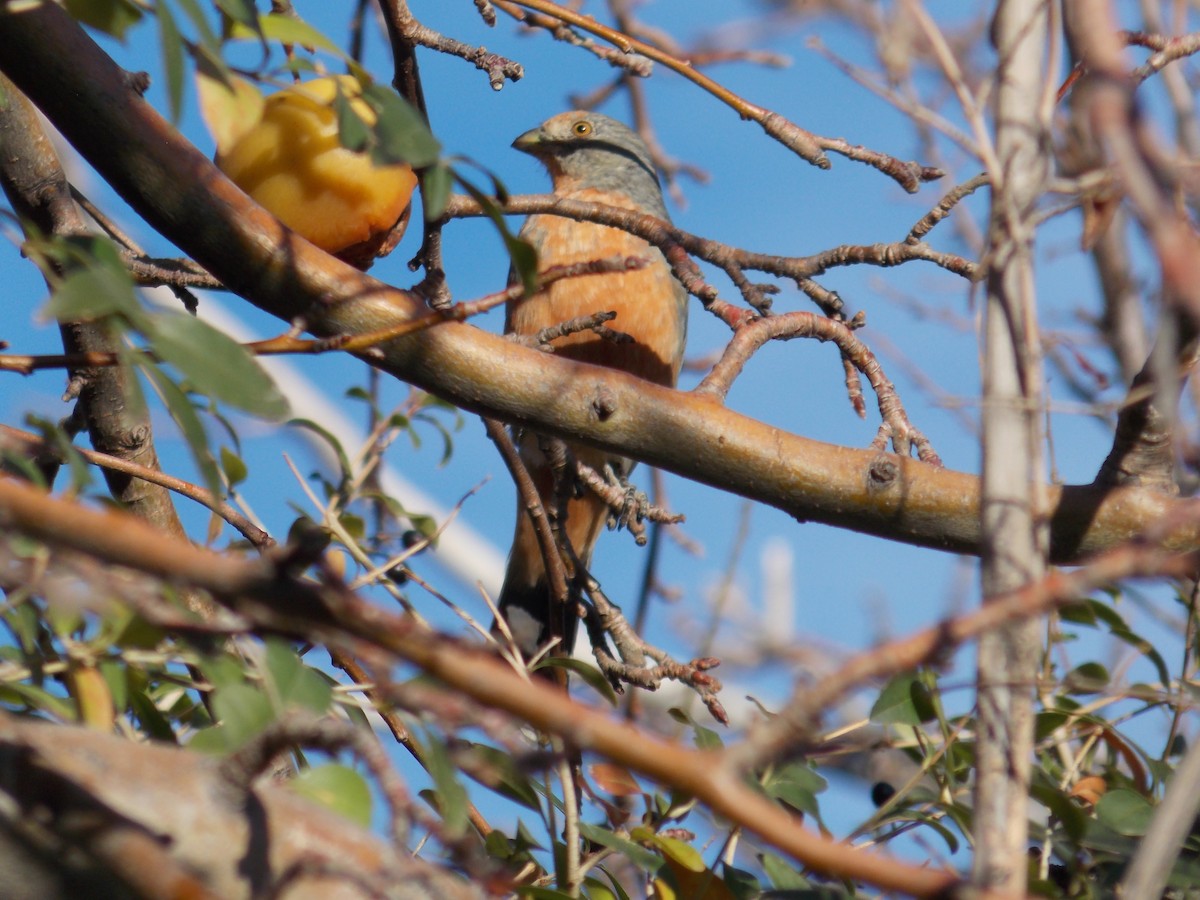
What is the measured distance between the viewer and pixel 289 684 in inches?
36.0

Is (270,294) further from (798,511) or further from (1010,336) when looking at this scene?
(1010,336)

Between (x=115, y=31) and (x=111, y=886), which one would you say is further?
(x=115, y=31)

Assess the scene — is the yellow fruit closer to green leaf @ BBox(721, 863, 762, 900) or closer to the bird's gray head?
green leaf @ BBox(721, 863, 762, 900)

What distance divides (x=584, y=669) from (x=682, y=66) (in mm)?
880

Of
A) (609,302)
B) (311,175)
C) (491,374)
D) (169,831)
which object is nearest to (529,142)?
(609,302)

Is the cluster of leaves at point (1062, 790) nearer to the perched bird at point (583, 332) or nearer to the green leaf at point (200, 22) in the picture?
the green leaf at point (200, 22)

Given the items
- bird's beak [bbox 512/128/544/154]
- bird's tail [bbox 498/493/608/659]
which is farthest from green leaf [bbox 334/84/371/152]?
bird's beak [bbox 512/128/544/154]

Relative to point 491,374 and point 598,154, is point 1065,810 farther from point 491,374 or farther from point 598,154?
point 598,154

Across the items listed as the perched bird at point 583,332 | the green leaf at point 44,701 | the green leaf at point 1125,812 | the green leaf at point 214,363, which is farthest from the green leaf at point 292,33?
the perched bird at point 583,332

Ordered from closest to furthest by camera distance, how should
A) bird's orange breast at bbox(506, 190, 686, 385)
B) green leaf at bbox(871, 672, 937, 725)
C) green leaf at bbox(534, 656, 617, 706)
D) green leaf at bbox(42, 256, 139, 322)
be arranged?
green leaf at bbox(42, 256, 139, 322), green leaf at bbox(871, 672, 937, 725), green leaf at bbox(534, 656, 617, 706), bird's orange breast at bbox(506, 190, 686, 385)

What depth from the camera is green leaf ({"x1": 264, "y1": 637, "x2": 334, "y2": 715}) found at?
2.96ft

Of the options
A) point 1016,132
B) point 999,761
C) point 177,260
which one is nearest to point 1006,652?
point 999,761

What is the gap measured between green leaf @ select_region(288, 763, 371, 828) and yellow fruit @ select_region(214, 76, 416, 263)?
2.90 feet

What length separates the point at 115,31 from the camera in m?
1.02
